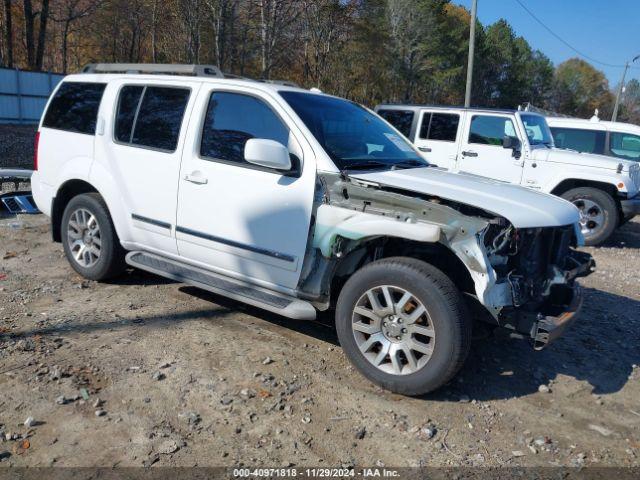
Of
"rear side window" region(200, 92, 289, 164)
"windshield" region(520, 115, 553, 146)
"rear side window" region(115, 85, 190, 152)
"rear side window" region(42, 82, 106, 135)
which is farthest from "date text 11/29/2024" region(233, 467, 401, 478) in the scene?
"windshield" region(520, 115, 553, 146)

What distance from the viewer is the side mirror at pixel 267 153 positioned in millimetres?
3703

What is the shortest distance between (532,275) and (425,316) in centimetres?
85

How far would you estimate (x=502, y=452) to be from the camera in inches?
120

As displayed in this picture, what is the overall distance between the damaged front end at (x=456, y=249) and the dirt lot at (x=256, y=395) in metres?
0.56

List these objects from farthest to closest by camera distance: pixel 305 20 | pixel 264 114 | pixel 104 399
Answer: pixel 305 20, pixel 264 114, pixel 104 399

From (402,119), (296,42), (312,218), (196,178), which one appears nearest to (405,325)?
(312,218)

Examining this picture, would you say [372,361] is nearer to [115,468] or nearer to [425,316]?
[425,316]

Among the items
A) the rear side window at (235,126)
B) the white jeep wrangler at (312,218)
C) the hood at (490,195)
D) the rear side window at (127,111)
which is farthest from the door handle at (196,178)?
the hood at (490,195)

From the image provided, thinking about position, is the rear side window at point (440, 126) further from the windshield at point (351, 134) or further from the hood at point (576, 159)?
the windshield at point (351, 134)

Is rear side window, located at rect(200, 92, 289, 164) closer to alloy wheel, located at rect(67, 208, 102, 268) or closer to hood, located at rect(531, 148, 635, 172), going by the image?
alloy wheel, located at rect(67, 208, 102, 268)

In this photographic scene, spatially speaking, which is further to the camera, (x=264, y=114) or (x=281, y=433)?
(x=264, y=114)

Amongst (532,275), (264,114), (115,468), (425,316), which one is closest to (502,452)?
(425,316)

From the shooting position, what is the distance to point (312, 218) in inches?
150

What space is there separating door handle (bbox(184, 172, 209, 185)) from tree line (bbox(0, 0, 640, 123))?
13728 millimetres
